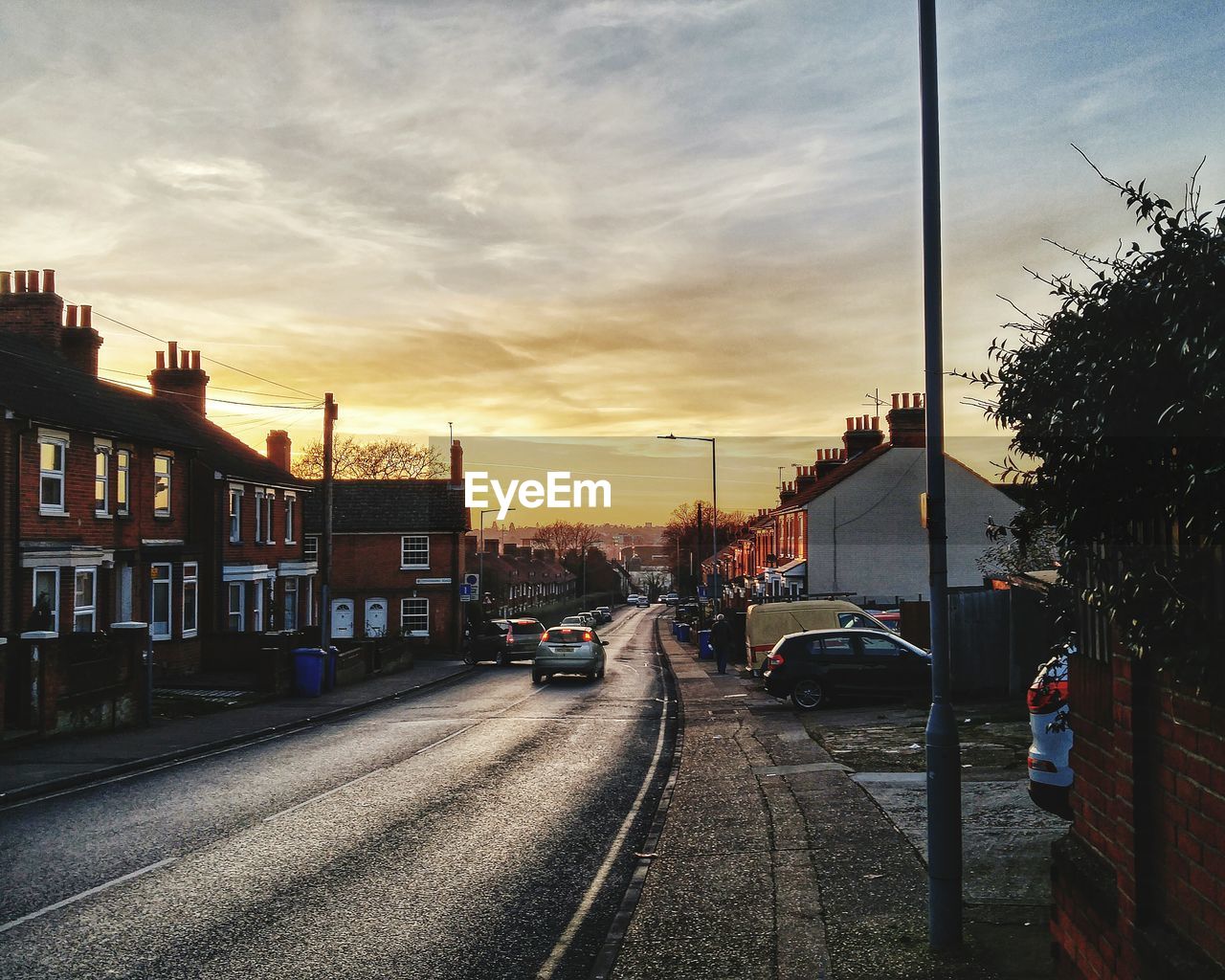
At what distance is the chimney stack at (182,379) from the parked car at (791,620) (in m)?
25.2

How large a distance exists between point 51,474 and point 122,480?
402cm

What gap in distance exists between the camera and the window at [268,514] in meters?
42.0

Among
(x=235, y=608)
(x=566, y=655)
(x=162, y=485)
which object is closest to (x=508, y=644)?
(x=566, y=655)

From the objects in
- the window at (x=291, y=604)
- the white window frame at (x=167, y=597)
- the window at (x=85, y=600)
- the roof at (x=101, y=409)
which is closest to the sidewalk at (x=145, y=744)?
the window at (x=85, y=600)

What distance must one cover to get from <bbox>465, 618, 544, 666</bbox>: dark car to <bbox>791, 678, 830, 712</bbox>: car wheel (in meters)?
20.8

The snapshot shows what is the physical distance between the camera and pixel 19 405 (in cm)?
2475

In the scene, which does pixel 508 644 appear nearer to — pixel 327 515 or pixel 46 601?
pixel 327 515

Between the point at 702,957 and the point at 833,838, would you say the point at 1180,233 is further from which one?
the point at 833,838

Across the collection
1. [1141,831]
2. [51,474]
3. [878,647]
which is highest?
[51,474]

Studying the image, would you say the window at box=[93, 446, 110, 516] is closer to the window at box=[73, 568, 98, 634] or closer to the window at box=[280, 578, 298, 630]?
the window at box=[73, 568, 98, 634]

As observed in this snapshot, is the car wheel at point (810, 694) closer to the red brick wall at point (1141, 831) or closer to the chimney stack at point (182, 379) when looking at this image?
the red brick wall at point (1141, 831)

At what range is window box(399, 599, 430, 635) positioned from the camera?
52812 mm

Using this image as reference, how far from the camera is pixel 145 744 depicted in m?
18.7

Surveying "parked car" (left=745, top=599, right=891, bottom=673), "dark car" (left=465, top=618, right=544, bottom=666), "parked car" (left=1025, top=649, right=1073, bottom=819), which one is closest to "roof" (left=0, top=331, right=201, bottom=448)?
"dark car" (left=465, top=618, right=544, bottom=666)
